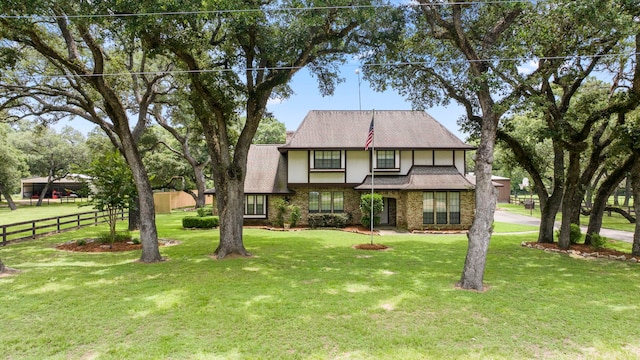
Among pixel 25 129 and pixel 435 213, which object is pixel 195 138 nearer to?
pixel 435 213

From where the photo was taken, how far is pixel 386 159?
21.4 metres

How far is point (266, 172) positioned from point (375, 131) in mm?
7896

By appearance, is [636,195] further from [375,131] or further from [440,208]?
[375,131]

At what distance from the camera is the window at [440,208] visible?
20047 millimetres

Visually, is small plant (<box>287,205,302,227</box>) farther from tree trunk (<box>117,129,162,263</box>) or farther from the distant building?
the distant building

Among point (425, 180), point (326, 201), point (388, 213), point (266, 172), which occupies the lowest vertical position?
point (388, 213)

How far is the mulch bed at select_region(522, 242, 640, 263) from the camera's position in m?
12.0

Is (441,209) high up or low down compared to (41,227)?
up

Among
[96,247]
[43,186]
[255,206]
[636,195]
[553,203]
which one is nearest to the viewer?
[636,195]

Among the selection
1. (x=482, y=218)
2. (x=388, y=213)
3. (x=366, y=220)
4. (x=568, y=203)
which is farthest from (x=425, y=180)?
(x=482, y=218)

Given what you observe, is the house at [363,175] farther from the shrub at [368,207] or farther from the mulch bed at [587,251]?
the mulch bed at [587,251]

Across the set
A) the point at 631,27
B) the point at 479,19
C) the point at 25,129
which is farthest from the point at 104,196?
the point at 25,129

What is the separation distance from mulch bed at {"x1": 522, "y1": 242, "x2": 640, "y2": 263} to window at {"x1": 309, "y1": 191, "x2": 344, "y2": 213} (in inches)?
407

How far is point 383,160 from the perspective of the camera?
21438 mm
